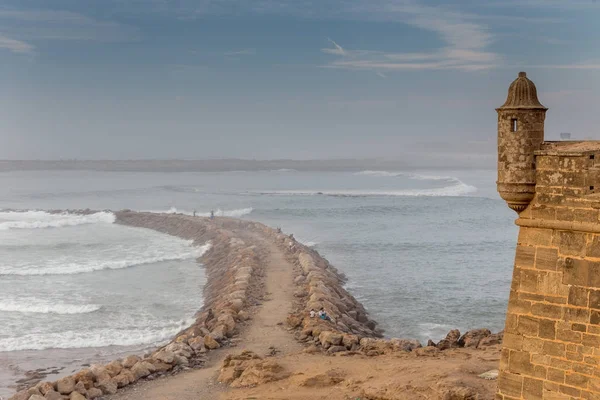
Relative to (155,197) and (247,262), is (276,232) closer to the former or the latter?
(247,262)

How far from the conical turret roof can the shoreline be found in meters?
8.24

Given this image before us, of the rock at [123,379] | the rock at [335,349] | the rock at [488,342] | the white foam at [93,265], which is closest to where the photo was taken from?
the rock at [123,379]

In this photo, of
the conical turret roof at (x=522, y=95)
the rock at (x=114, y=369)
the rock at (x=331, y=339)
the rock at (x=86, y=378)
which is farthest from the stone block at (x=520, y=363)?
the rock at (x=114, y=369)

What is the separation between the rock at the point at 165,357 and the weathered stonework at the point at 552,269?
8.52m

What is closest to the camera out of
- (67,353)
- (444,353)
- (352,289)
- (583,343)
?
(583,343)

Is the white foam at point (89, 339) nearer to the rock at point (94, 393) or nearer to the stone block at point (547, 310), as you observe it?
the rock at point (94, 393)

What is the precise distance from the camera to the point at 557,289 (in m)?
8.28

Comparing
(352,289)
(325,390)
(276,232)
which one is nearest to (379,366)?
(325,390)

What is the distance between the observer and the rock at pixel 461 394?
10969mm

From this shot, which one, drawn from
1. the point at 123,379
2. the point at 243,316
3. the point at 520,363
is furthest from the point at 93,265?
the point at 520,363

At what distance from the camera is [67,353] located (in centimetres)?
1816

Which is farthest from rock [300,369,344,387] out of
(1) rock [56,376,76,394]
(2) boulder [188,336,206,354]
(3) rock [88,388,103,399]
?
(1) rock [56,376,76,394]

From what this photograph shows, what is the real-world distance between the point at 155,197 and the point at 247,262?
71.8 metres

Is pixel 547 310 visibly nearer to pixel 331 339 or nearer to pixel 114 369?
pixel 331 339
